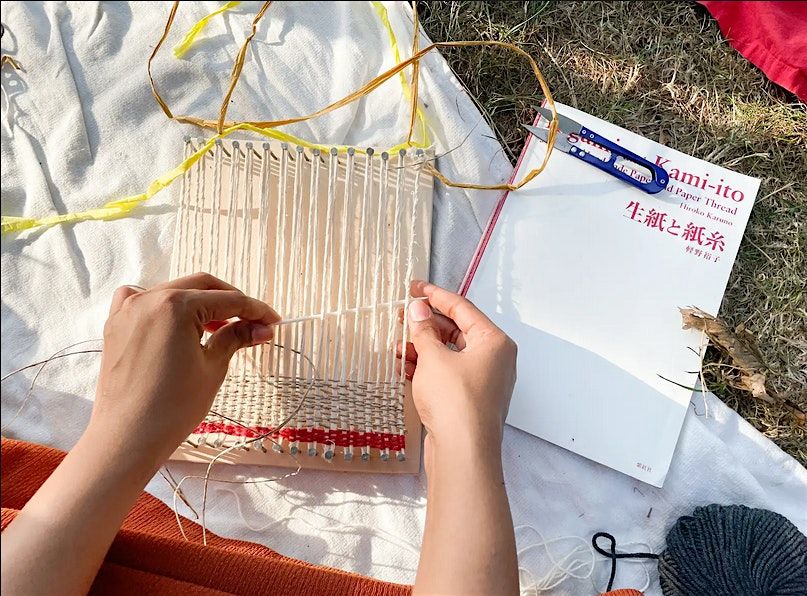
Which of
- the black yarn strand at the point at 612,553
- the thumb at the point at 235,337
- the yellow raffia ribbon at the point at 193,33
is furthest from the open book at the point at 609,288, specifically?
the yellow raffia ribbon at the point at 193,33

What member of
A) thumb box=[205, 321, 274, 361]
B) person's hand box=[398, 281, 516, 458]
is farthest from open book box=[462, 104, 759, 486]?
thumb box=[205, 321, 274, 361]

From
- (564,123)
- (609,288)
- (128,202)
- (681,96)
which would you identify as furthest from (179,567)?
(681,96)

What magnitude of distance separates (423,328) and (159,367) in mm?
370

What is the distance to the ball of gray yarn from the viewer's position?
1085 mm

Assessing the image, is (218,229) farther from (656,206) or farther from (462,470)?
(656,206)

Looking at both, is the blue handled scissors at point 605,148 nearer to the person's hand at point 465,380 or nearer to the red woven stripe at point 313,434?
the person's hand at point 465,380

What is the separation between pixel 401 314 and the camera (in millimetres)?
1125

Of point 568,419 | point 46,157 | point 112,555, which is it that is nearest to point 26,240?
point 46,157

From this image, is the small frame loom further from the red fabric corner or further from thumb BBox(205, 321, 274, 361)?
the red fabric corner

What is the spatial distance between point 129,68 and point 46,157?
0.21m

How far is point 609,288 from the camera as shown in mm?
1213

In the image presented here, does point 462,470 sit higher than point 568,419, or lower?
higher

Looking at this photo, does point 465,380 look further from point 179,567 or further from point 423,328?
point 179,567

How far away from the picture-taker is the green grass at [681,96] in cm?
125
